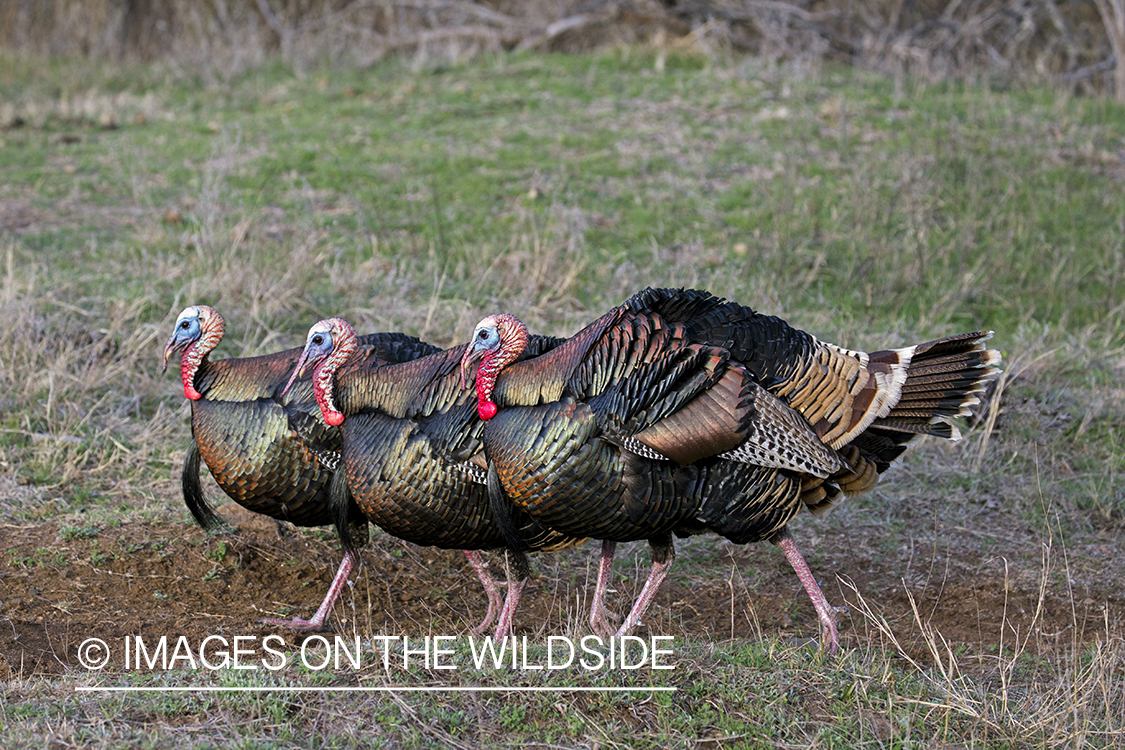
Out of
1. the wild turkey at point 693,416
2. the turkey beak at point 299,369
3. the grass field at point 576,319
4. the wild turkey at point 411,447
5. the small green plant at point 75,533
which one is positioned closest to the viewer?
the grass field at point 576,319

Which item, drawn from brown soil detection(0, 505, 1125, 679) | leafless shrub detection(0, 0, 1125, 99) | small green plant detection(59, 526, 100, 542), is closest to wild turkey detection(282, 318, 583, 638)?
brown soil detection(0, 505, 1125, 679)

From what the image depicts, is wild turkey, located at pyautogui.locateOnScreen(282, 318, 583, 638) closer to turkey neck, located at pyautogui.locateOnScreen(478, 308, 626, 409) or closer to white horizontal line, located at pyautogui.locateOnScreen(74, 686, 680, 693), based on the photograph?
turkey neck, located at pyautogui.locateOnScreen(478, 308, 626, 409)

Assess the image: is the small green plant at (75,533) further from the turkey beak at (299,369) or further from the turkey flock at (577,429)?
the turkey beak at (299,369)

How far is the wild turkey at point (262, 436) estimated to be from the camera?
4.12m

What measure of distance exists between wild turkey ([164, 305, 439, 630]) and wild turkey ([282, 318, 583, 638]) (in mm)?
137

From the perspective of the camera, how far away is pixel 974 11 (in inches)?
508

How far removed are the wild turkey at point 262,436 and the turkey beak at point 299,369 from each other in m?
0.04

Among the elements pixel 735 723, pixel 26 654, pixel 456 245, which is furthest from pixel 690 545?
pixel 456 245

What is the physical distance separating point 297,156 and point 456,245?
2397mm

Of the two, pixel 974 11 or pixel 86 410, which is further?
pixel 974 11

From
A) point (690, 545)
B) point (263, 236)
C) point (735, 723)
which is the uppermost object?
point (263, 236)

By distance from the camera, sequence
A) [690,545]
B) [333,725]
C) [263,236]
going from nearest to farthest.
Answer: [333,725], [690,545], [263,236]

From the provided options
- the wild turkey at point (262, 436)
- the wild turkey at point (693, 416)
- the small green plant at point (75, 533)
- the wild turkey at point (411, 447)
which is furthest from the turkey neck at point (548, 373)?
the small green plant at point (75, 533)

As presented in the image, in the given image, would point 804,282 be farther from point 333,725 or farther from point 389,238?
point 333,725
